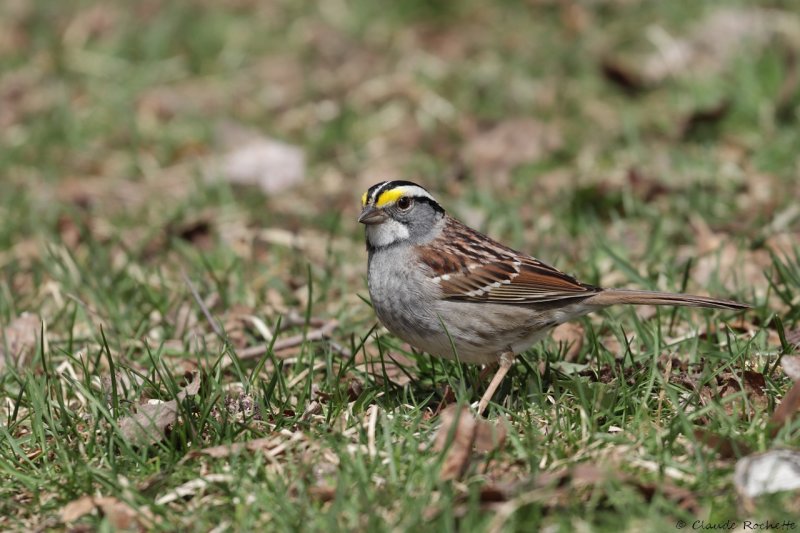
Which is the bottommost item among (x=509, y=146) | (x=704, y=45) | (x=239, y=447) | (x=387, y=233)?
(x=239, y=447)

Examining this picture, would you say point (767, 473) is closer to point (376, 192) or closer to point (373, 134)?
point (376, 192)

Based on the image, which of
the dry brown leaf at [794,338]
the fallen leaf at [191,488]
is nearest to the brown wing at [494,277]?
the dry brown leaf at [794,338]

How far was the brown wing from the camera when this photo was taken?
15.4ft

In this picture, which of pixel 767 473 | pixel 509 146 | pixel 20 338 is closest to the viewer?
pixel 767 473

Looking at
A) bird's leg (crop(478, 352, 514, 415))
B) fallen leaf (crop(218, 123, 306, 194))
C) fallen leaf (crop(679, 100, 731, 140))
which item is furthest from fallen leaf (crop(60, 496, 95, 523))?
fallen leaf (crop(679, 100, 731, 140))

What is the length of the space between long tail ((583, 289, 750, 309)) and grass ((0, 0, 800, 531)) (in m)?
0.21

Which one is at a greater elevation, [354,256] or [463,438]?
[354,256]

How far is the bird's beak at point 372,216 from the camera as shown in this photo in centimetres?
490

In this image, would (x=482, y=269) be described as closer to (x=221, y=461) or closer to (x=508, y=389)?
(x=508, y=389)

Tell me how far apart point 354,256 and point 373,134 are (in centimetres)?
224

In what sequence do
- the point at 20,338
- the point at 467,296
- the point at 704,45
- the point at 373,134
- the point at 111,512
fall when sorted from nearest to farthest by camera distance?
the point at 111,512 < the point at 467,296 < the point at 20,338 < the point at 373,134 < the point at 704,45

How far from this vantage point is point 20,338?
5438mm

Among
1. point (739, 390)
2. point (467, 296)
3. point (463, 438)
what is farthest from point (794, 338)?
point (463, 438)

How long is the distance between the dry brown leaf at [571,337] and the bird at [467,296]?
0.30 m
